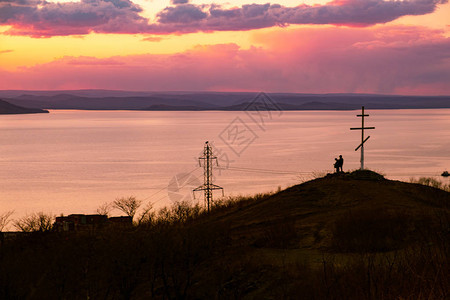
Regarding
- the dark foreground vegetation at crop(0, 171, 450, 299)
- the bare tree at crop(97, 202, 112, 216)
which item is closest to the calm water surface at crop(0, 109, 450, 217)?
the bare tree at crop(97, 202, 112, 216)

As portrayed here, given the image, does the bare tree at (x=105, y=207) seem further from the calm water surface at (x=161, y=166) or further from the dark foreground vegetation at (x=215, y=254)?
the dark foreground vegetation at (x=215, y=254)

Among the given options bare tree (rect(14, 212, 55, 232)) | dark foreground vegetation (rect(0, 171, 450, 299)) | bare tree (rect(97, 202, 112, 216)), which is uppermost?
dark foreground vegetation (rect(0, 171, 450, 299))

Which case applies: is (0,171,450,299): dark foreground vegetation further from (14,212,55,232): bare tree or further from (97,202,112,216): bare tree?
(97,202,112,216): bare tree

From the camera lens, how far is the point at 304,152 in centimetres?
14250

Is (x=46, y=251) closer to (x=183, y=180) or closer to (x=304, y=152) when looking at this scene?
(x=183, y=180)

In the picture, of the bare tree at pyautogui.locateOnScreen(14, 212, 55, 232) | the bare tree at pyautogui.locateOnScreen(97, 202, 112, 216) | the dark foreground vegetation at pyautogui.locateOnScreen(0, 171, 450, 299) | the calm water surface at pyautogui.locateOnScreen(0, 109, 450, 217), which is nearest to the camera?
the dark foreground vegetation at pyautogui.locateOnScreen(0, 171, 450, 299)

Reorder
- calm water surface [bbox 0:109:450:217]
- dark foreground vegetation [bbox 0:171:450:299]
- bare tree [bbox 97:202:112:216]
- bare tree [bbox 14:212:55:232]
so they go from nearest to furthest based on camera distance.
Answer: dark foreground vegetation [bbox 0:171:450:299] → bare tree [bbox 14:212:55:232] → bare tree [bbox 97:202:112:216] → calm water surface [bbox 0:109:450:217]

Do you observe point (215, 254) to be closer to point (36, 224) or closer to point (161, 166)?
point (36, 224)

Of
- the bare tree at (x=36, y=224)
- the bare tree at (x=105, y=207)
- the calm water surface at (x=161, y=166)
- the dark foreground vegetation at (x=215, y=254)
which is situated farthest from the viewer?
the calm water surface at (x=161, y=166)

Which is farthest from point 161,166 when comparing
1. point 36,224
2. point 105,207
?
point 36,224

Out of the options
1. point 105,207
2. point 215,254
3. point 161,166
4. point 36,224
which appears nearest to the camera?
point 215,254

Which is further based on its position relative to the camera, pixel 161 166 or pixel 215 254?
pixel 161 166

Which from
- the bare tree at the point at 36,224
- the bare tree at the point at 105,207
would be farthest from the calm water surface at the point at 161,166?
the bare tree at the point at 36,224

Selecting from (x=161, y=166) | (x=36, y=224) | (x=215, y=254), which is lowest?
(x=36, y=224)
